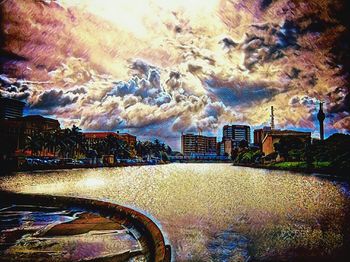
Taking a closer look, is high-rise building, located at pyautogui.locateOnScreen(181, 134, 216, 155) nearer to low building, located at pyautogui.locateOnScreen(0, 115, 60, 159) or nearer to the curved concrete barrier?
low building, located at pyautogui.locateOnScreen(0, 115, 60, 159)

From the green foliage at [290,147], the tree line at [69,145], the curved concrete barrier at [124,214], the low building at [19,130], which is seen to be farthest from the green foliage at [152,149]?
the curved concrete barrier at [124,214]

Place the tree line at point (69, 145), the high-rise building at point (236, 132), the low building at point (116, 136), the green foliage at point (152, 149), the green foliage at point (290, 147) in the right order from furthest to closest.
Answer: the high-rise building at point (236, 132) → the green foliage at point (152, 149) → the low building at point (116, 136) → the tree line at point (69, 145) → the green foliage at point (290, 147)

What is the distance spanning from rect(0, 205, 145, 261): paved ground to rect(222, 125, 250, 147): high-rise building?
286 ft

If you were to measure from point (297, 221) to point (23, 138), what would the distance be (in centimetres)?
3535

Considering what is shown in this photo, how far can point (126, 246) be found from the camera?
360cm

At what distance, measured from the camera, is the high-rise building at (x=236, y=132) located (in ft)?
301

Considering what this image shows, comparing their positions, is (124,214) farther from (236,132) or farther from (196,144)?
(236,132)

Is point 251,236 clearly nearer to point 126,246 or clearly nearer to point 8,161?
point 126,246

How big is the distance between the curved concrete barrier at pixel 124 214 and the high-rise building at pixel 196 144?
8072 cm

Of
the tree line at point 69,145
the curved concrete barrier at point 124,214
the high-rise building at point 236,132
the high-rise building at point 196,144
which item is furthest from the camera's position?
the high-rise building at point 236,132

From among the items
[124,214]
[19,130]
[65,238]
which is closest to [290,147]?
[19,130]

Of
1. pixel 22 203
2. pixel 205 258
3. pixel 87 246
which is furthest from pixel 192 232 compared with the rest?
pixel 22 203

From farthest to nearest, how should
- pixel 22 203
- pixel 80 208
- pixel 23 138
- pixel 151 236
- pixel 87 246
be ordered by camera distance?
pixel 23 138, pixel 22 203, pixel 80 208, pixel 151 236, pixel 87 246

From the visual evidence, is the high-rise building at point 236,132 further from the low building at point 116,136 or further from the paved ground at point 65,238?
the paved ground at point 65,238
